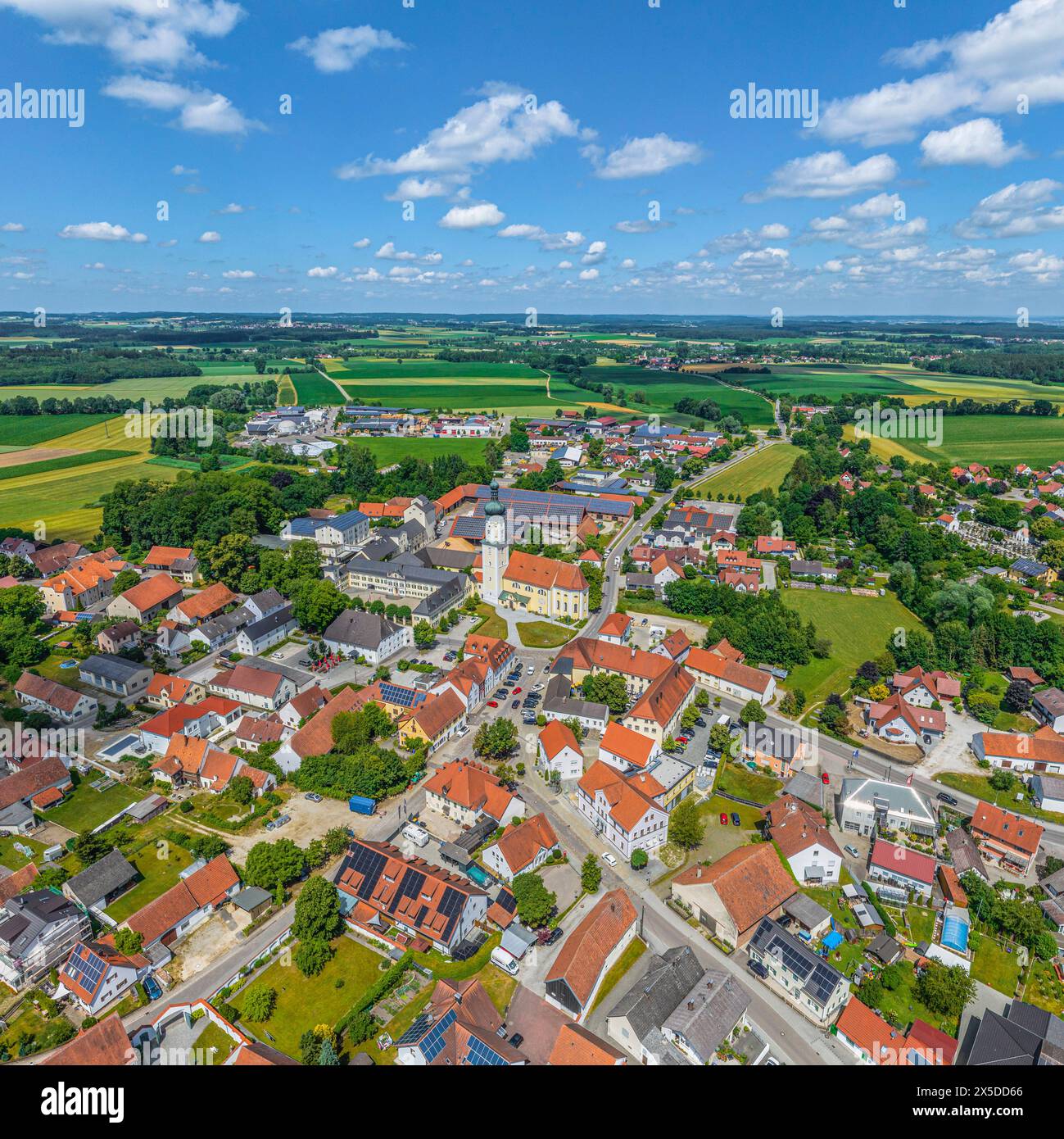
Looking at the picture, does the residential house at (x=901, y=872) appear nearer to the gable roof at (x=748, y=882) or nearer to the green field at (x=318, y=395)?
the gable roof at (x=748, y=882)

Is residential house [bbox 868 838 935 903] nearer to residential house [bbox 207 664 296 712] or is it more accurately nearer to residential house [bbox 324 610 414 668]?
residential house [bbox 324 610 414 668]

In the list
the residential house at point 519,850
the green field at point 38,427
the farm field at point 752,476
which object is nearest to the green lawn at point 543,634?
the residential house at point 519,850

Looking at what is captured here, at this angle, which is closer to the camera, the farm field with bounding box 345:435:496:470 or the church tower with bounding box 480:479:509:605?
the church tower with bounding box 480:479:509:605

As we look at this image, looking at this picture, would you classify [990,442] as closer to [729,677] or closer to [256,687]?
[729,677]

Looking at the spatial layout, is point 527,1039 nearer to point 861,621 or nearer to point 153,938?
point 153,938

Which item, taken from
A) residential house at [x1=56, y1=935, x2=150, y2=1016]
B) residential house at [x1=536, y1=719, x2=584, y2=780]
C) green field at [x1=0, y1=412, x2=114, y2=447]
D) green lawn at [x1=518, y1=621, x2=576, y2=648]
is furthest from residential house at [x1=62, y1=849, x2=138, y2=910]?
green field at [x1=0, y1=412, x2=114, y2=447]

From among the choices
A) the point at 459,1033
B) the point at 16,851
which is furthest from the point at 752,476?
the point at 16,851
